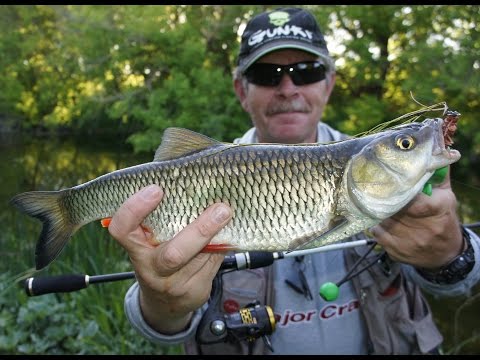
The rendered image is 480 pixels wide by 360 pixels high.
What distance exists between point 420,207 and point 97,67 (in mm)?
15060

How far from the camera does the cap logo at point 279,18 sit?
2444 mm

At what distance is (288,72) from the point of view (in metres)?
2.33

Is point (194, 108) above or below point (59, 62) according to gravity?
below

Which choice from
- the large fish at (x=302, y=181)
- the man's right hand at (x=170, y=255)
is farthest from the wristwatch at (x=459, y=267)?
the man's right hand at (x=170, y=255)

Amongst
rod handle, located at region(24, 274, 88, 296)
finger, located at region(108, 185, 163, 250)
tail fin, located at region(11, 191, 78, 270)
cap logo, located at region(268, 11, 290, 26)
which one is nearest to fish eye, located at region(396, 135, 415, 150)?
finger, located at region(108, 185, 163, 250)

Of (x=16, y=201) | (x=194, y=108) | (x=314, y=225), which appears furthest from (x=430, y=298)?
(x=194, y=108)

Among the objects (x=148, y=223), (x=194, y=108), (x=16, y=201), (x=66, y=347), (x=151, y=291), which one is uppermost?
(x=194, y=108)

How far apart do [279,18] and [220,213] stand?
63.7 inches

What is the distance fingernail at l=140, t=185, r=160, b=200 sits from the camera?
1.24m

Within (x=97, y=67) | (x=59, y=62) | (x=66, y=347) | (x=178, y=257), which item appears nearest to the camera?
(x=178, y=257)

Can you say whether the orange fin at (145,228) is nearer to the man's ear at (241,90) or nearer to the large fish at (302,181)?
the large fish at (302,181)

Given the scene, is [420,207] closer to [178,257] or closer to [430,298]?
[178,257]

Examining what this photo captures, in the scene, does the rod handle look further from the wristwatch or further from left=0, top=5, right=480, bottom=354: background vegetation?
the wristwatch

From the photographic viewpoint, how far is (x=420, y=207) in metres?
1.37
